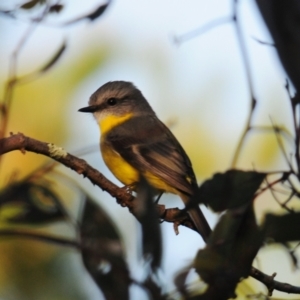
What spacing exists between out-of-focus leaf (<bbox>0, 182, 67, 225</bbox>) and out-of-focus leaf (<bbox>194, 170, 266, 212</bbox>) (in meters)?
0.39

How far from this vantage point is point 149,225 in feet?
4.68

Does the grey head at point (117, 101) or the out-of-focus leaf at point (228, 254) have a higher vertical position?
the grey head at point (117, 101)

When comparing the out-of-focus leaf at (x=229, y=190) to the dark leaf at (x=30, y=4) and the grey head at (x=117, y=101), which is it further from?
the grey head at (x=117, y=101)

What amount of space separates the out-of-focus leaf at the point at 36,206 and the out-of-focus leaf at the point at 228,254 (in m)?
0.43

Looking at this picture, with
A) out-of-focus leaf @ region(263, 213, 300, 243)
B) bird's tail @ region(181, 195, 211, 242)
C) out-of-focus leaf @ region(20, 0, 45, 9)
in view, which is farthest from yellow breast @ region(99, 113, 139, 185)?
out-of-focus leaf @ region(263, 213, 300, 243)

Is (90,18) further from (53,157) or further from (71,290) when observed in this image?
(71,290)

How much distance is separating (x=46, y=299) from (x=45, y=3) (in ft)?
3.82

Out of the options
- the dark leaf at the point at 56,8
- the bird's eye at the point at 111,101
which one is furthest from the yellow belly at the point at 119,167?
the dark leaf at the point at 56,8

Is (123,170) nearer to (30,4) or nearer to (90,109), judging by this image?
(90,109)

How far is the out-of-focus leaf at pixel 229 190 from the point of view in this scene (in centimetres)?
179

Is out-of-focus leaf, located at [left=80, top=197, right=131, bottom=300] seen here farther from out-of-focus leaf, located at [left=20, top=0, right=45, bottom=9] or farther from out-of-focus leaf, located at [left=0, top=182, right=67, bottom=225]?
out-of-focus leaf, located at [left=20, top=0, right=45, bottom=9]

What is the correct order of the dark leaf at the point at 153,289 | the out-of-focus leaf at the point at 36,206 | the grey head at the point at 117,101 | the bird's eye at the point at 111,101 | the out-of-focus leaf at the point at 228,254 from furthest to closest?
the bird's eye at the point at 111,101 → the grey head at the point at 117,101 → the out-of-focus leaf at the point at 36,206 → the out-of-focus leaf at the point at 228,254 → the dark leaf at the point at 153,289

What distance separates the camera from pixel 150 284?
52.7 inches

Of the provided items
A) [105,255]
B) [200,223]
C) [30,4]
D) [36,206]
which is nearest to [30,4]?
[30,4]
